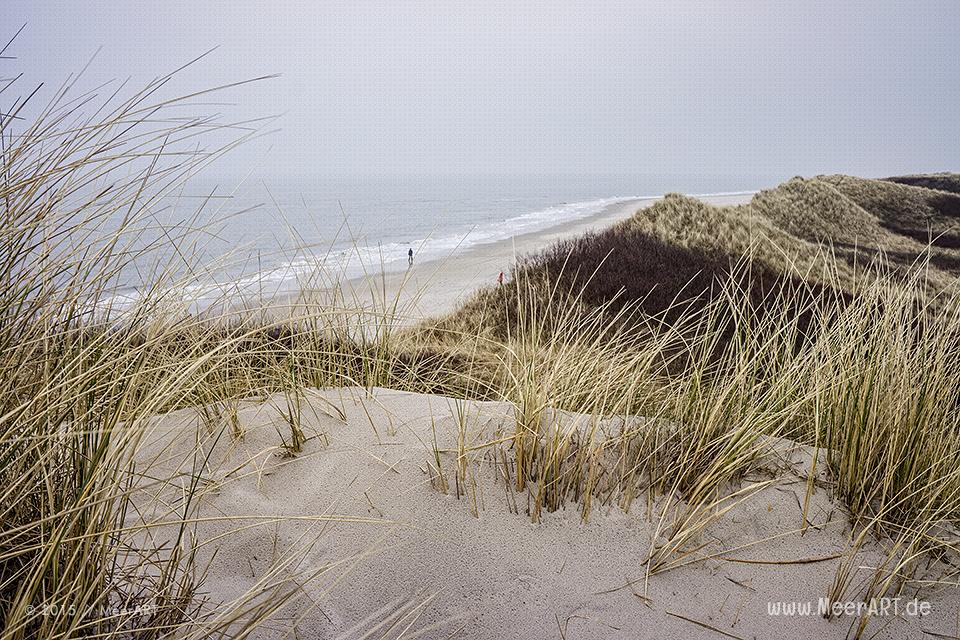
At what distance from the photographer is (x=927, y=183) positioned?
28766 millimetres

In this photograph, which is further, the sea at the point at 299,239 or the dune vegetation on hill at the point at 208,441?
the sea at the point at 299,239

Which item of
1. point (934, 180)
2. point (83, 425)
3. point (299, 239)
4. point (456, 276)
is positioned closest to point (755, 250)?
point (456, 276)

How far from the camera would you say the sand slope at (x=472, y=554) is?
166 cm

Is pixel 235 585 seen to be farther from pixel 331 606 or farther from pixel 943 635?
pixel 943 635

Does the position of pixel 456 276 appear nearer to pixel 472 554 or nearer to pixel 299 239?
pixel 299 239

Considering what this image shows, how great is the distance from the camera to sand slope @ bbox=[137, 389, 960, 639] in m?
1.66

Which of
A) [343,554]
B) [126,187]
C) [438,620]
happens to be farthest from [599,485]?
[126,187]

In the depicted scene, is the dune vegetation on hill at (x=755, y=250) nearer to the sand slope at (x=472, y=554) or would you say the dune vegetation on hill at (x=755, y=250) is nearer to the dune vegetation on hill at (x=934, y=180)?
the sand slope at (x=472, y=554)

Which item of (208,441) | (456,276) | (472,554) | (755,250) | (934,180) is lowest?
(456,276)

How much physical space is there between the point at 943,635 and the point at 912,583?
6.6 inches

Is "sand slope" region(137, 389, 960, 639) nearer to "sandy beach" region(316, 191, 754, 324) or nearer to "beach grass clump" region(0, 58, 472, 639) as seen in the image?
"beach grass clump" region(0, 58, 472, 639)

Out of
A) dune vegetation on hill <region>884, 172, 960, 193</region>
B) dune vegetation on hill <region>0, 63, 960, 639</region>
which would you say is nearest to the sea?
dune vegetation on hill <region>0, 63, 960, 639</region>

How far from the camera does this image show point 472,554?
1854 millimetres

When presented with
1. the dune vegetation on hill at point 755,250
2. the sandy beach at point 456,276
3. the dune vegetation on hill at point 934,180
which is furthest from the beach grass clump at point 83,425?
the dune vegetation on hill at point 934,180
